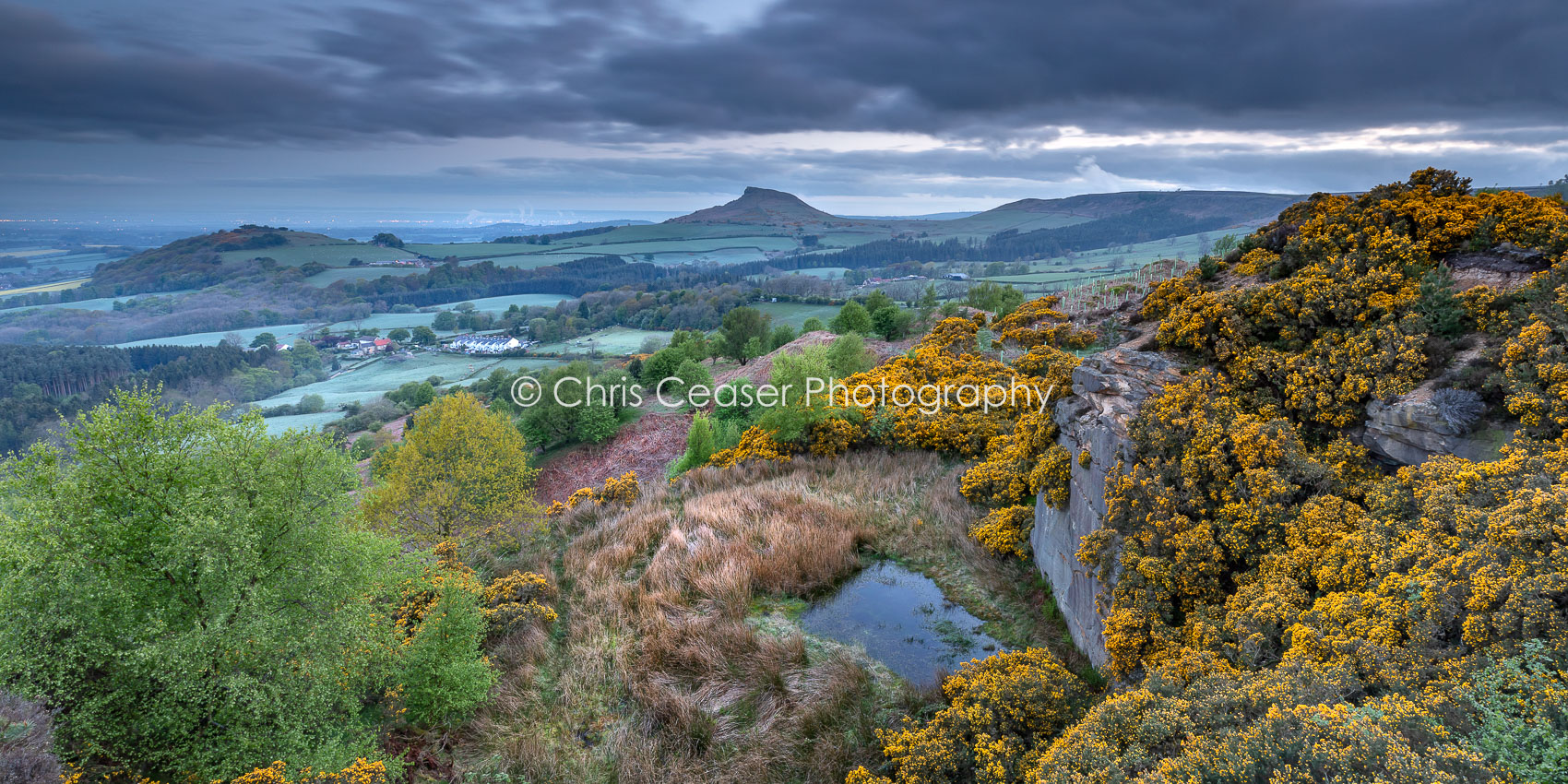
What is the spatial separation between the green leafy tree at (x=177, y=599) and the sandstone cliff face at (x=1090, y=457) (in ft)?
35.2

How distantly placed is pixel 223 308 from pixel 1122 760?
179764 mm

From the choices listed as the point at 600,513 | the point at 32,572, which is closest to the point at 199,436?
the point at 32,572

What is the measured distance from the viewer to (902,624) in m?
11.2

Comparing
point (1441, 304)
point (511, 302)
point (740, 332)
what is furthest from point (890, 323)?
point (511, 302)

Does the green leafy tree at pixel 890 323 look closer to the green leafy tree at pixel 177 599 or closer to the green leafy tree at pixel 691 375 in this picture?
the green leafy tree at pixel 691 375

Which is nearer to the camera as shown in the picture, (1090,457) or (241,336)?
(1090,457)

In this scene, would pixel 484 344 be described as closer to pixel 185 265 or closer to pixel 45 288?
pixel 45 288

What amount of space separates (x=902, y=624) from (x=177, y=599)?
10.8 metres

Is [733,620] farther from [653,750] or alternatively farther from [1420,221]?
[1420,221]

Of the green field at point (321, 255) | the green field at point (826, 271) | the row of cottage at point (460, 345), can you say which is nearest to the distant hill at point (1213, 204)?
the green field at point (826, 271)

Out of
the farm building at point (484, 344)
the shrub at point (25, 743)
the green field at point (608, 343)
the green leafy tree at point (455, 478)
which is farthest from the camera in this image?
the farm building at point (484, 344)

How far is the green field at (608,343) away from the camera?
283 ft

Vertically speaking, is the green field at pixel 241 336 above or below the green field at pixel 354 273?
below

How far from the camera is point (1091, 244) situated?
498 ft
